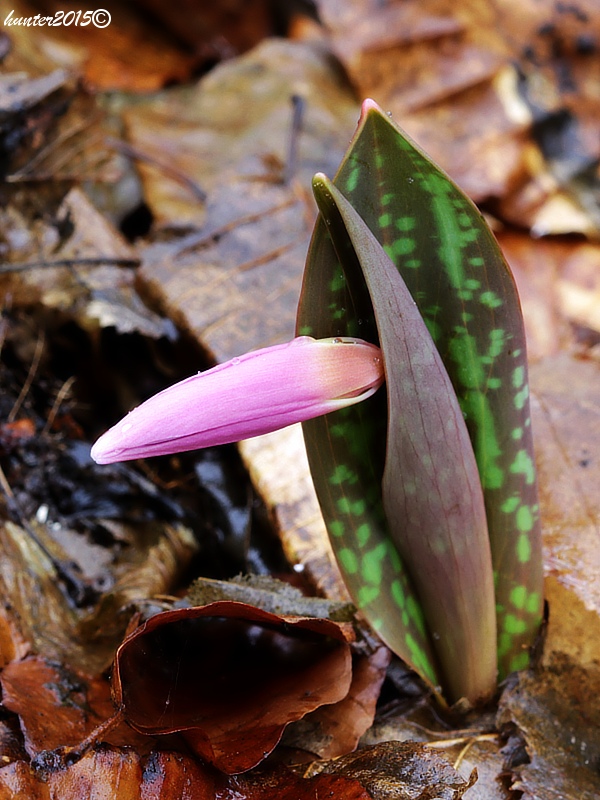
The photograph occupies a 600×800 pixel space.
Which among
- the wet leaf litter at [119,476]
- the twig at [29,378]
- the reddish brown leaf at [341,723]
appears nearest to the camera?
the wet leaf litter at [119,476]

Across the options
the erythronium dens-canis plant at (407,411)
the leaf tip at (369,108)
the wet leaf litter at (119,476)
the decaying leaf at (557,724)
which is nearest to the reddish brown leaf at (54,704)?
the wet leaf litter at (119,476)

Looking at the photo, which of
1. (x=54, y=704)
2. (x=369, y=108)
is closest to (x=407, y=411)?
(x=369, y=108)

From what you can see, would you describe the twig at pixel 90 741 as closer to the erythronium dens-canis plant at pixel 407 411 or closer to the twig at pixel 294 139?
the erythronium dens-canis plant at pixel 407 411

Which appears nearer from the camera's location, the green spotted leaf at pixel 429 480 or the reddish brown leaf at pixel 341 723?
the green spotted leaf at pixel 429 480

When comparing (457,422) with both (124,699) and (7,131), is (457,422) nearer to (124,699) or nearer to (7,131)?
(124,699)

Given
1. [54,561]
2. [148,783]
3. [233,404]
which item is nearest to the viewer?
[233,404]

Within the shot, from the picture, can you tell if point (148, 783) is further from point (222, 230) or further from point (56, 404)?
point (222, 230)
